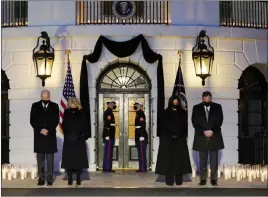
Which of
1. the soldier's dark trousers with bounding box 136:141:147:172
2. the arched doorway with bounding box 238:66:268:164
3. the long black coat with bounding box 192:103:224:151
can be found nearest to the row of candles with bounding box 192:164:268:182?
the long black coat with bounding box 192:103:224:151

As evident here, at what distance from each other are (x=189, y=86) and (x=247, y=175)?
2.97 meters

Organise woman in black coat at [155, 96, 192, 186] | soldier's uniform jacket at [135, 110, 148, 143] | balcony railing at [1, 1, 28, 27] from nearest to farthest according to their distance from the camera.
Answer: woman in black coat at [155, 96, 192, 186]
soldier's uniform jacket at [135, 110, 148, 143]
balcony railing at [1, 1, 28, 27]

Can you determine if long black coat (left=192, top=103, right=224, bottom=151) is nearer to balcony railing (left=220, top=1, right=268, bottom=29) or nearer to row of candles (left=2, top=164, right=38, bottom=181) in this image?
row of candles (left=2, top=164, right=38, bottom=181)

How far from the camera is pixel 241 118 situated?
17.9 metres

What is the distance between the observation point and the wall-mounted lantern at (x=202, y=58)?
1536 cm

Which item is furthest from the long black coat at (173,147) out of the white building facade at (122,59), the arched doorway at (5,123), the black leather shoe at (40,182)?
the arched doorway at (5,123)

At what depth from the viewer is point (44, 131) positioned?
12.3 meters

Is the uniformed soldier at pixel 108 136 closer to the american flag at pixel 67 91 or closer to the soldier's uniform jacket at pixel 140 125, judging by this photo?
the soldier's uniform jacket at pixel 140 125

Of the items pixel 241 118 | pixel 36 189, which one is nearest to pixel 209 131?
pixel 36 189

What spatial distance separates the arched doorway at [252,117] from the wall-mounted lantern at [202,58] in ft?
7.87

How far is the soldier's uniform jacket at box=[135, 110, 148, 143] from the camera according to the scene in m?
15.8

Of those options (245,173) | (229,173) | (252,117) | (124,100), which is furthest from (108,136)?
(252,117)

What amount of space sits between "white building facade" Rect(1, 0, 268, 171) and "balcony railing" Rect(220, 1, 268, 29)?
326 mm

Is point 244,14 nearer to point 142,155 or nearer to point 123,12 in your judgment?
point 123,12
